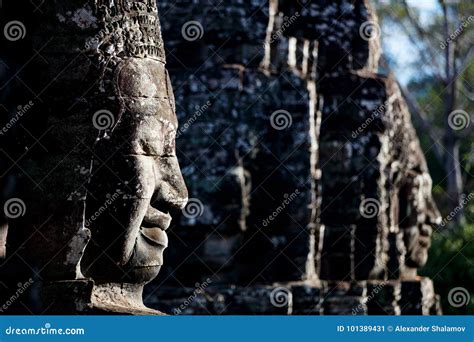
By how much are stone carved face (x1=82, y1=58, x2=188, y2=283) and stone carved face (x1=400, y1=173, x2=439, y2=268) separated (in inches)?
276

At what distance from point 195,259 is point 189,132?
1073 millimetres

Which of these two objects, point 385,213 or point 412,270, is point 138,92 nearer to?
point 385,213

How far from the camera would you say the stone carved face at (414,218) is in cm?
1229

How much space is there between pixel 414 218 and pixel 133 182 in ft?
24.3

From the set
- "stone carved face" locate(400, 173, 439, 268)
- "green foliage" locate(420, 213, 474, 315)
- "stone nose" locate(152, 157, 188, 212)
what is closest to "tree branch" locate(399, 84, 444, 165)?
"green foliage" locate(420, 213, 474, 315)

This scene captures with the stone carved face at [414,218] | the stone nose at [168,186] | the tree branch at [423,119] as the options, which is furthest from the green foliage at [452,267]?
the stone nose at [168,186]

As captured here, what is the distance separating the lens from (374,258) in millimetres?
11828

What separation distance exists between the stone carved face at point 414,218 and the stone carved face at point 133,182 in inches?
276

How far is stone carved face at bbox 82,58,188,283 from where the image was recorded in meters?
5.23

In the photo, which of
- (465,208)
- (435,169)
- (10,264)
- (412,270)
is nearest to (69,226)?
(10,264)

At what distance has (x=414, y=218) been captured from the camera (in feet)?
40.5

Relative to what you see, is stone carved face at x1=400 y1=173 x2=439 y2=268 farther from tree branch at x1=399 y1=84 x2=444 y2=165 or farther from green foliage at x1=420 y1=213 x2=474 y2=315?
tree branch at x1=399 y1=84 x2=444 y2=165

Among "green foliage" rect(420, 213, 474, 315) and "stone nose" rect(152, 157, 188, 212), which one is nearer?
"stone nose" rect(152, 157, 188, 212)

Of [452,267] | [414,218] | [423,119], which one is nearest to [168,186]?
[414,218]
